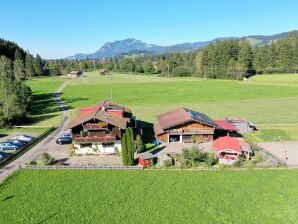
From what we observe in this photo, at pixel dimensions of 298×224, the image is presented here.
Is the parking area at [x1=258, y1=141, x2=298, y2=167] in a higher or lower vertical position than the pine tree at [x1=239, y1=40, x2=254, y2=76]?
lower

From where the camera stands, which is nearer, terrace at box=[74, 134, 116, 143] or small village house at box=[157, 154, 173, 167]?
small village house at box=[157, 154, 173, 167]

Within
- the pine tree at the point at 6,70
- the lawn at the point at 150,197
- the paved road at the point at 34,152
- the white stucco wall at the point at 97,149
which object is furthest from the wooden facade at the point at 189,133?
the pine tree at the point at 6,70

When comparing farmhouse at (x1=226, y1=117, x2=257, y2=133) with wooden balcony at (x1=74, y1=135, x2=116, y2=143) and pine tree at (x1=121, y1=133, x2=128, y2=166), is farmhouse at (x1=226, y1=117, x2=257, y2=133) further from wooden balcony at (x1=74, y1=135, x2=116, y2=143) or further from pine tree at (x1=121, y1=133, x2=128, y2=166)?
pine tree at (x1=121, y1=133, x2=128, y2=166)

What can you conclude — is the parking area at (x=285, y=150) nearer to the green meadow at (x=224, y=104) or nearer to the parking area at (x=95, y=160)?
the green meadow at (x=224, y=104)

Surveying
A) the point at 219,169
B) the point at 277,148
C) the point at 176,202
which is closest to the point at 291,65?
the point at 277,148

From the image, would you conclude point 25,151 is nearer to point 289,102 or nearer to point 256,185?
point 256,185

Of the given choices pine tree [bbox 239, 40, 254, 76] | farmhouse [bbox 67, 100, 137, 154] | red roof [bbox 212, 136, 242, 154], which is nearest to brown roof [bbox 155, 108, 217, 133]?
red roof [bbox 212, 136, 242, 154]
